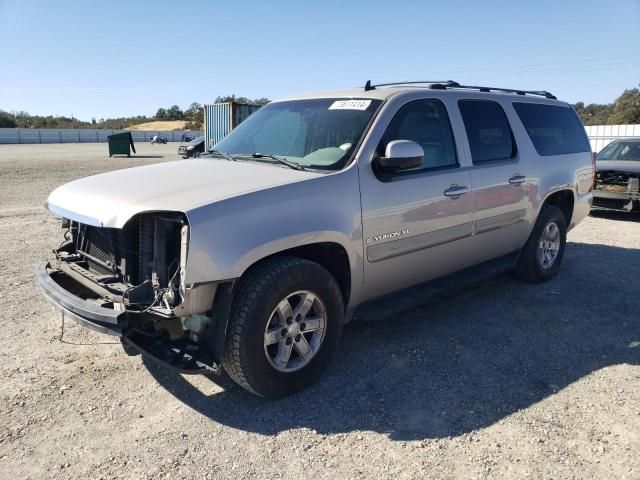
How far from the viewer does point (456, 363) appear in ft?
13.1

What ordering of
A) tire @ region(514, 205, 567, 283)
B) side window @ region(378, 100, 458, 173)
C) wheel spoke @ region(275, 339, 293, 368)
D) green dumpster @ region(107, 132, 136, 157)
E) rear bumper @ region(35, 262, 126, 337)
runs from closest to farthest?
1. rear bumper @ region(35, 262, 126, 337)
2. wheel spoke @ region(275, 339, 293, 368)
3. side window @ region(378, 100, 458, 173)
4. tire @ region(514, 205, 567, 283)
5. green dumpster @ region(107, 132, 136, 157)

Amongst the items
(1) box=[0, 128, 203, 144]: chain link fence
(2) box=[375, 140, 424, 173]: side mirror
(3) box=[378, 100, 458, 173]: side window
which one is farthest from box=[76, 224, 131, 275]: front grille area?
(1) box=[0, 128, 203, 144]: chain link fence

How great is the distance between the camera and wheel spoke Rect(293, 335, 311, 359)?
11.3ft

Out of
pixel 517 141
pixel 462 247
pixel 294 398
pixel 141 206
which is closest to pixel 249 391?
pixel 294 398

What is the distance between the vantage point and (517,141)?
5215 millimetres

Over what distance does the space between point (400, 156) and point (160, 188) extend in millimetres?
1653

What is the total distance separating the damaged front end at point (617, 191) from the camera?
9.80 metres

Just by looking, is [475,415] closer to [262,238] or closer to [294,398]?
[294,398]

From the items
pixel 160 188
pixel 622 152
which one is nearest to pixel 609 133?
pixel 622 152

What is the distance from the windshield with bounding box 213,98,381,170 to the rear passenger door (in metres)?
1.18

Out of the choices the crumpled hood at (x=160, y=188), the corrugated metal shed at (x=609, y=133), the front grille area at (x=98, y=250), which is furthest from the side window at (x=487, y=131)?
the corrugated metal shed at (x=609, y=133)

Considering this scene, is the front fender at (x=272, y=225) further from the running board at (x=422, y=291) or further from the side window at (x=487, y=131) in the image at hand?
the side window at (x=487, y=131)

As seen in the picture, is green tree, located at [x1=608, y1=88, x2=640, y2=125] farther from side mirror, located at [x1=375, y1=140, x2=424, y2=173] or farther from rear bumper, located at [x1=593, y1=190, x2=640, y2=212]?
side mirror, located at [x1=375, y1=140, x2=424, y2=173]

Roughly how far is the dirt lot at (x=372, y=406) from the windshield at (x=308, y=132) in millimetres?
1594
